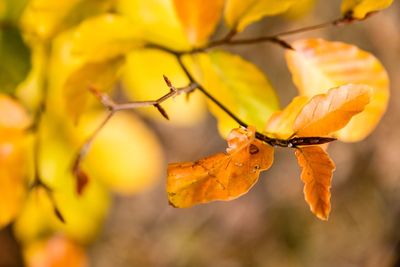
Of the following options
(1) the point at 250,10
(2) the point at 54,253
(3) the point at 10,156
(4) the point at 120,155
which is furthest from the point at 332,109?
(2) the point at 54,253

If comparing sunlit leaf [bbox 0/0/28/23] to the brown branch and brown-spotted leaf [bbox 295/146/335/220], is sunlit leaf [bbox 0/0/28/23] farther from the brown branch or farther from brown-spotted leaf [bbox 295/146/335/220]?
brown-spotted leaf [bbox 295/146/335/220]

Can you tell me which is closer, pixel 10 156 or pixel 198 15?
pixel 198 15

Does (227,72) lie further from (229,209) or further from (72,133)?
(229,209)

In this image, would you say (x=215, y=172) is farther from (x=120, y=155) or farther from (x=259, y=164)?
(x=120, y=155)

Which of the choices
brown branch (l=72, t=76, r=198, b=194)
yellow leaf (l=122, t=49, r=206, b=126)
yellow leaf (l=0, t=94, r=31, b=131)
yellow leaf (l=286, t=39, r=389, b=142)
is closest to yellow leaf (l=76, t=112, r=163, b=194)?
yellow leaf (l=122, t=49, r=206, b=126)

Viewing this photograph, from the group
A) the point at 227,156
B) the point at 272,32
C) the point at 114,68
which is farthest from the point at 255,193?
the point at 227,156

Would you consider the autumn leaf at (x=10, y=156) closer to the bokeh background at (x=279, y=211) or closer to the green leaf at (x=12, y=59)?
the green leaf at (x=12, y=59)
